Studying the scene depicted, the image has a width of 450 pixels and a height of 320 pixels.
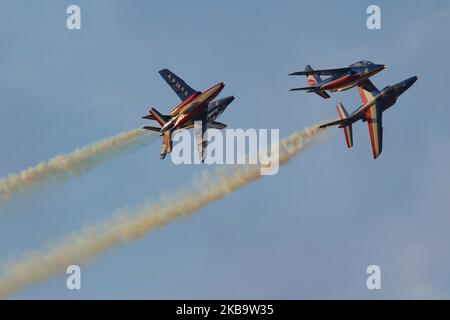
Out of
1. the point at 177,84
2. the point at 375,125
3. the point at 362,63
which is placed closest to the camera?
the point at 362,63

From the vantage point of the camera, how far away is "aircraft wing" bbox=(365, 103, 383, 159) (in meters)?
107

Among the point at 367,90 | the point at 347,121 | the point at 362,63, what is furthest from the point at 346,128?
the point at 362,63

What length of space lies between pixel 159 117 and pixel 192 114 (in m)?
3.35

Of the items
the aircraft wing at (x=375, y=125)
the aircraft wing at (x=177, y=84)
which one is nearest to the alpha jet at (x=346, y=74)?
the aircraft wing at (x=375, y=125)

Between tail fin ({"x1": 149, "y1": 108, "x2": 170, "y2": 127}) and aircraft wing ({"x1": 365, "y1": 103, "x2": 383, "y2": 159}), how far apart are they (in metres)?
20.1

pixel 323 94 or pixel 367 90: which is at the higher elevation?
pixel 367 90

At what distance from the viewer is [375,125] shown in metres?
107

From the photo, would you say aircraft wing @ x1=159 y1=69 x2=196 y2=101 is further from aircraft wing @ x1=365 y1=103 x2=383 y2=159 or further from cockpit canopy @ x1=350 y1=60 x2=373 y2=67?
aircraft wing @ x1=365 y1=103 x2=383 y2=159

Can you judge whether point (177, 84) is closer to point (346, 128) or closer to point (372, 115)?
point (346, 128)

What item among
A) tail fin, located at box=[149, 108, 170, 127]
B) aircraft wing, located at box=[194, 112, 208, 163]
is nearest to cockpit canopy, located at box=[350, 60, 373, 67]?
aircraft wing, located at box=[194, 112, 208, 163]

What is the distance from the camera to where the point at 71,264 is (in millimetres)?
93938

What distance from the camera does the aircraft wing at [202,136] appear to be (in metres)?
103

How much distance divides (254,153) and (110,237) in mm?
17916
